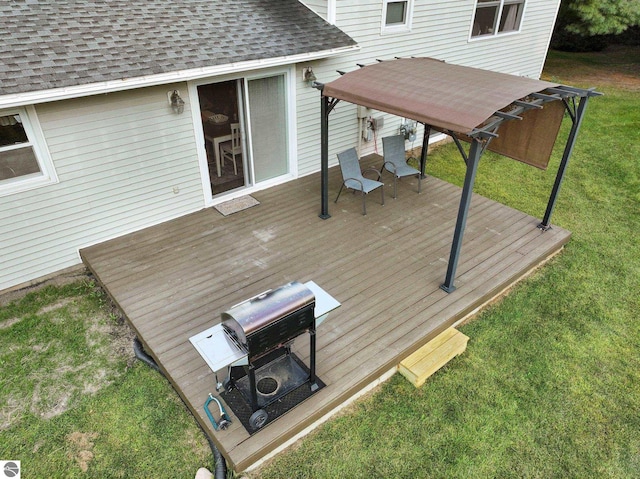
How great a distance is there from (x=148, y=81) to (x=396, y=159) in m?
4.27

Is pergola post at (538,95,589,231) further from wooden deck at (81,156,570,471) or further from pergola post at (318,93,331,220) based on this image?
Answer: pergola post at (318,93,331,220)

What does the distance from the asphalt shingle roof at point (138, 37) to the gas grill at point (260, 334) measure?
3433 millimetres

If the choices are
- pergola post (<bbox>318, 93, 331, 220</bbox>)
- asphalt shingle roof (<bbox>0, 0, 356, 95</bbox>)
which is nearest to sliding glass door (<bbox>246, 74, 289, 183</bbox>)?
asphalt shingle roof (<bbox>0, 0, 356, 95</bbox>)

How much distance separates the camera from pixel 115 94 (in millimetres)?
5438

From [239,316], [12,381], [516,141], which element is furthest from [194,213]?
[516,141]

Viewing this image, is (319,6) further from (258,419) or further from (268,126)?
(258,419)

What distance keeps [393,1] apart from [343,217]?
3.94 meters

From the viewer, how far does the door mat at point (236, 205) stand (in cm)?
689

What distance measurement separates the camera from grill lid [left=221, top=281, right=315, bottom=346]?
3.17m

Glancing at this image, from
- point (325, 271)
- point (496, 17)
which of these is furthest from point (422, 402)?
point (496, 17)

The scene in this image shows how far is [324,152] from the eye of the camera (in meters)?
6.16

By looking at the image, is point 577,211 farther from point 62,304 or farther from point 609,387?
point 62,304

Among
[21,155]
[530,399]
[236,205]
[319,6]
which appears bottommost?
[530,399]

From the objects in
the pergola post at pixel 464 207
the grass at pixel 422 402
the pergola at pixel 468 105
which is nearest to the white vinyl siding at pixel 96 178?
the grass at pixel 422 402
